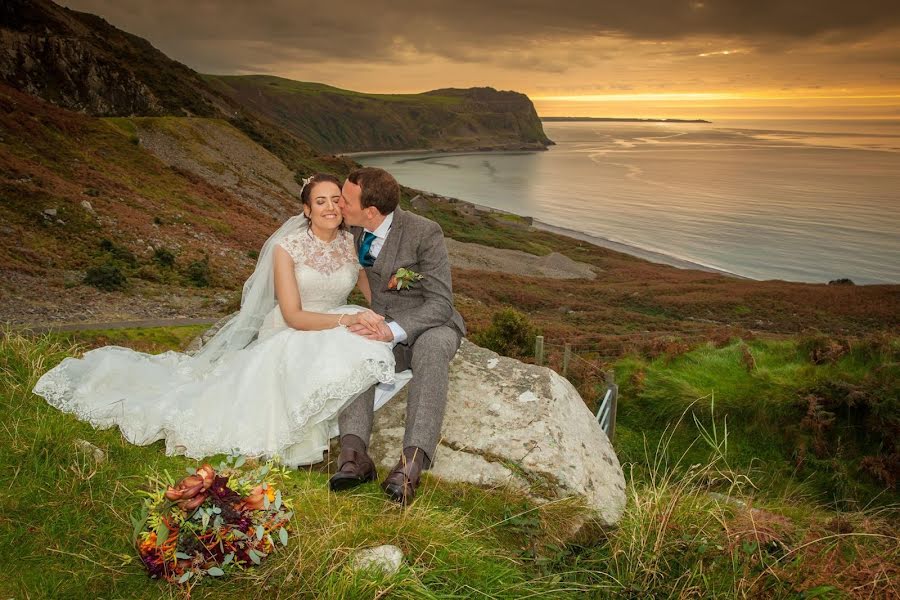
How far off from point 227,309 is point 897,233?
86204 mm

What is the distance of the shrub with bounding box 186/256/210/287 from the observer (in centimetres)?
2092

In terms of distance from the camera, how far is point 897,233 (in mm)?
73688

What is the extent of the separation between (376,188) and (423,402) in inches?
81.2

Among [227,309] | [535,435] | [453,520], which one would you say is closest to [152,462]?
[453,520]

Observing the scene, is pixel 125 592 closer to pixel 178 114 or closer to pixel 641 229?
pixel 178 114

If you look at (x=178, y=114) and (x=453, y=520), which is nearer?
(x=453, y=520)

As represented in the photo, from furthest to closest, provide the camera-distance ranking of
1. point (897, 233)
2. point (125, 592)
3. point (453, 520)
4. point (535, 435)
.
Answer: point (897, 233) < point (535, 435) < point (453, 520) < point (125, 592)

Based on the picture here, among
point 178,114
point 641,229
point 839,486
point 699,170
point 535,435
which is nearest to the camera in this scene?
point 535,435

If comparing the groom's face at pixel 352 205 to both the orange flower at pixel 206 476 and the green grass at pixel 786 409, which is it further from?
the green grass at pixel 786 409

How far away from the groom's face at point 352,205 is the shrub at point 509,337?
844 cm

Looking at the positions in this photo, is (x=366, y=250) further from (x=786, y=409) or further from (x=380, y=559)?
(x=786, y=409)

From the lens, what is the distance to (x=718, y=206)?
3861 inches

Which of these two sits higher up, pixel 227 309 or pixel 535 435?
pixel 535 435

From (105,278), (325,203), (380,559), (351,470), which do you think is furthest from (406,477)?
(105,278)
